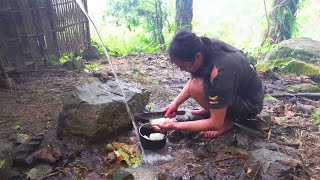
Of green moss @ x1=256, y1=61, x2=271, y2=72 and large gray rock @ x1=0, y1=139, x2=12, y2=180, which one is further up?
large gray rock @ x1=0, y1=139, x2=12, y2=180

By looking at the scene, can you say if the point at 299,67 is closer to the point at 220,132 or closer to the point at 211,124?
the point at 220,132

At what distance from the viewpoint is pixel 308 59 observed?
7508 millimetres

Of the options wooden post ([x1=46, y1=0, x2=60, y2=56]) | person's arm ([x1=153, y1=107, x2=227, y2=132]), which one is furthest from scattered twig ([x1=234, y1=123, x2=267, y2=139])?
wooden post ([x1=46, y1=0, x2=60, y2=56])

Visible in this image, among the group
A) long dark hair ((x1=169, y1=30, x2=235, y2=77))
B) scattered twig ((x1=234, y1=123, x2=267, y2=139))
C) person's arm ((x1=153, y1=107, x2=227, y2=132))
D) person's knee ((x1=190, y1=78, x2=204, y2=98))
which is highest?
long dark hair ((x1=169, y1=30, x2=235, y2=77))

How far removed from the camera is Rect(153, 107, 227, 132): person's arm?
312cm

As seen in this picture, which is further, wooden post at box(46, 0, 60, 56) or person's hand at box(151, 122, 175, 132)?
wooden post at box(46, 0, 60, 56)

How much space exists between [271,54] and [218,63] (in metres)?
5.53

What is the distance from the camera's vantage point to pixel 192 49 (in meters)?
2.94

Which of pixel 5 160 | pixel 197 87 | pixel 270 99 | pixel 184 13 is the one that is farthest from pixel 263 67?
pixel 5 160

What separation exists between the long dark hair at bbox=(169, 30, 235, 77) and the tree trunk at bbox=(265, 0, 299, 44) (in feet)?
23.7

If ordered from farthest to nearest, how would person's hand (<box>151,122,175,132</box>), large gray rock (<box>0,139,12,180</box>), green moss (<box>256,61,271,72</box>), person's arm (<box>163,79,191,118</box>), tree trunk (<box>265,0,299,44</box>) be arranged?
tree trunk (<box>265,0,299,44</box>) < green moss (<box>256,61,271,72</box>) < person's arm (<box>163,79,191,118</box>) < person's hand (<box>151,122,175,132</box>) < large gray rock (<box>0,139,12,180</box>)

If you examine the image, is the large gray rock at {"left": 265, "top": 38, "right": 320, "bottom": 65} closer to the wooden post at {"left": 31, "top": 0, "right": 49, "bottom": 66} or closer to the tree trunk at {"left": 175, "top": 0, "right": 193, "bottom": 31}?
the tree trunk at {"left": 175, "top": 0, "right": 193, "bottom": 31}

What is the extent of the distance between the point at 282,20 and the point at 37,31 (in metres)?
7.40

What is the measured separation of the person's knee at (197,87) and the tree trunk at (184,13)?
6.50 m
